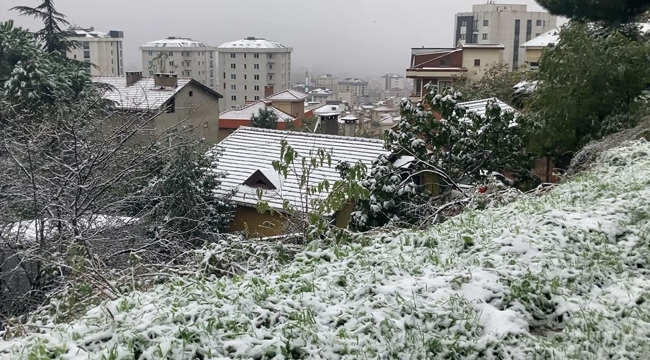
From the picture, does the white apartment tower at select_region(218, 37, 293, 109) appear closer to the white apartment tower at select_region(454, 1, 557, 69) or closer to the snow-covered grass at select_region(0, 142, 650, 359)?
the white apartment tower at select_region(454, 1, 557, 69)

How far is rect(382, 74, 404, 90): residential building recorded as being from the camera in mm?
159525

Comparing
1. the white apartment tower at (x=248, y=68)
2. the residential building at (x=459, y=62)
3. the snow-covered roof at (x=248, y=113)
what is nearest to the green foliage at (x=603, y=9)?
the residential building at (x=459, y=62)

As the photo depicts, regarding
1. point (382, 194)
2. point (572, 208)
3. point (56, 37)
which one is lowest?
point (382, 194)

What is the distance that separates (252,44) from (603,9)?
66752 millimetres

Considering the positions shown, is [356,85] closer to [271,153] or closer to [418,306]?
[271,153]

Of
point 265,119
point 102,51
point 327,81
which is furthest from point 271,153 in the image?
point 327,81

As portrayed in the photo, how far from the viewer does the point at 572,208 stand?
5195 millimetres

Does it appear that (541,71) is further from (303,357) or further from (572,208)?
(303,357)

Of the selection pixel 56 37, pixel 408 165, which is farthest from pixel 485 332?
pixel 56 37

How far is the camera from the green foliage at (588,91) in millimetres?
10984

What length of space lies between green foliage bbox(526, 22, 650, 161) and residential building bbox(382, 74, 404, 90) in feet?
A: 484

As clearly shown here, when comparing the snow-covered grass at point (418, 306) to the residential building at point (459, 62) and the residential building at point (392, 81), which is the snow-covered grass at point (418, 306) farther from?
the residential building at point (392, 81)

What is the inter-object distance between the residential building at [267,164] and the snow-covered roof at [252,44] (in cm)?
6051

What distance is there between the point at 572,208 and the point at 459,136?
6.52m
